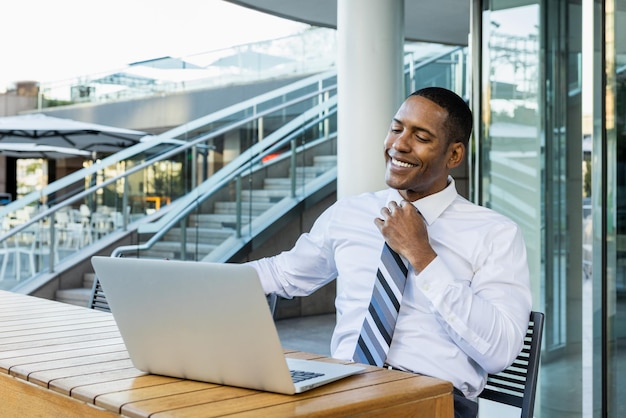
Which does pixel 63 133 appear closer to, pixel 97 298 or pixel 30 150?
pixel 30 150

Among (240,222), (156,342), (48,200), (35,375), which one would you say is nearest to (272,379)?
(156,342)

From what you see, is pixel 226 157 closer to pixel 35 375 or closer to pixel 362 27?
pixel 362 27

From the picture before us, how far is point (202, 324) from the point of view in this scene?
1.52m

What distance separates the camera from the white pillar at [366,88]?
4066 millimetres

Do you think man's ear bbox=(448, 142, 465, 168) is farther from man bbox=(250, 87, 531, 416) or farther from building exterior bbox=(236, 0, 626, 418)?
building exterior bbox=(236, 0, 626, 418)

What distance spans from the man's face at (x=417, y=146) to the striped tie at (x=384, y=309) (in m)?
0.21

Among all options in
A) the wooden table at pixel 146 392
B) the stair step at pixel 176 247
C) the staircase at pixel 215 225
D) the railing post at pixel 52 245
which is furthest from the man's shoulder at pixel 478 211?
the railing post at pixel 52 245

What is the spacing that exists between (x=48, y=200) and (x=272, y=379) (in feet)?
33.7

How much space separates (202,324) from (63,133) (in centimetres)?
1243

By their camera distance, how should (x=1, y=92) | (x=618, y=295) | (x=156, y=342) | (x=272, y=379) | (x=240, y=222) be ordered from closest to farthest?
(x=272, y=379)
(x=156, y=342)
(x=618, y=295)
(x=240, y=222)
(x=1, y=92)

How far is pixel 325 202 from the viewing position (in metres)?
9.44

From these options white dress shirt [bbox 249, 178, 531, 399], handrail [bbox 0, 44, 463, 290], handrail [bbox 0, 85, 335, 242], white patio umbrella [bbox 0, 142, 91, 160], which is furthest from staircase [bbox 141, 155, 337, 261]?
white patio umbrella [bbox 0, 142, 91, 160]

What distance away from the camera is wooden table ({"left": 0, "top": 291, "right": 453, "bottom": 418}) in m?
1.43

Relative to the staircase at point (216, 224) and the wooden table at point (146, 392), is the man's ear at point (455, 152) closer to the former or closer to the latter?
the wooden table at point (146, 392)
